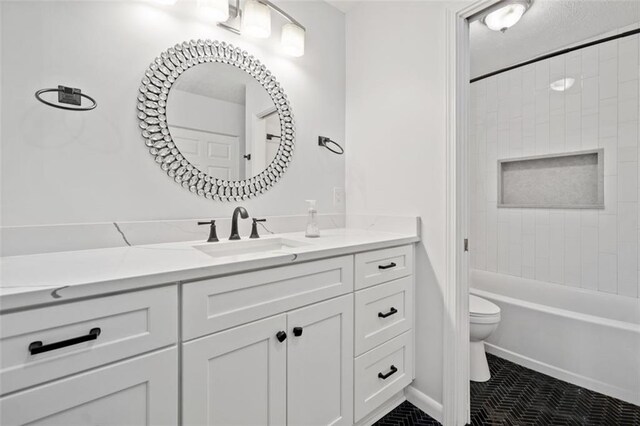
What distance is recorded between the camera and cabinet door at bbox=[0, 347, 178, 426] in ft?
2.13

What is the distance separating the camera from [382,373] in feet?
4.76

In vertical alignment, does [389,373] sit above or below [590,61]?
below

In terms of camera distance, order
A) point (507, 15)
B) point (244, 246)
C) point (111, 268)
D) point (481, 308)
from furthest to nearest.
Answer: point (481, 308)
point (507, 15)
point (244, 246)
point (111, 268)

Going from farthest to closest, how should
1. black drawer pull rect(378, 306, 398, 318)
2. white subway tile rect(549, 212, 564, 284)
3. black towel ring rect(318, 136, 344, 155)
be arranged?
1. white subway tile rect(549, 212, 564, 284)
2. black towel ring rect(318, 136, 344, 155)
3. black drawer pull rect(378, 306, 398, 318)

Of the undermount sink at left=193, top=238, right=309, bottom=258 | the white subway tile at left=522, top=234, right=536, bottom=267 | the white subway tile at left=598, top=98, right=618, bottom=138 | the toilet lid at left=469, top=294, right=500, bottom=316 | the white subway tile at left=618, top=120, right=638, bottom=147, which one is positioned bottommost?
the toilet lid at left=469, top=294, right=500, bottom=316

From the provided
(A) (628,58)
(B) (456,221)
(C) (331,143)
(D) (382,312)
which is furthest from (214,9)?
(A) (628,58)

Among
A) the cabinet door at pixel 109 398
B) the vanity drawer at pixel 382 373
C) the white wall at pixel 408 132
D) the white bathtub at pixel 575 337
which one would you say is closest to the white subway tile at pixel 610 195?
the white bathtub at pixel 575 337

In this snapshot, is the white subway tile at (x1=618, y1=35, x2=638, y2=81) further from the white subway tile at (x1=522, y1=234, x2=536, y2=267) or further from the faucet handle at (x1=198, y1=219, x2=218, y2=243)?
the faucet handle at (x1=198, y1=219, x2=218, y2=243)

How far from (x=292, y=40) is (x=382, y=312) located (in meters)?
1.57

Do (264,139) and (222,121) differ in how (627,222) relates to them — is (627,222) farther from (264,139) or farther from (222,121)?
(222,121)

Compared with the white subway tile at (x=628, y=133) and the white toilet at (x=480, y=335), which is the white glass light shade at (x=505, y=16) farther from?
the white toilet at (x=480, y=335)

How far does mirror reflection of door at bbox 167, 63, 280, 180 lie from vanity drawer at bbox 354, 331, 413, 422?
3.69 feet

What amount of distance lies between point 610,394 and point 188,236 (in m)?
2.52

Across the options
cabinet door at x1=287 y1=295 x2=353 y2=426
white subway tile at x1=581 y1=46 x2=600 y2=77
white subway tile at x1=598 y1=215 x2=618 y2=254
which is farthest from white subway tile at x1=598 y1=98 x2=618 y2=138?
cabinet door at x1=287 y1=295 x2=353 y2=426
